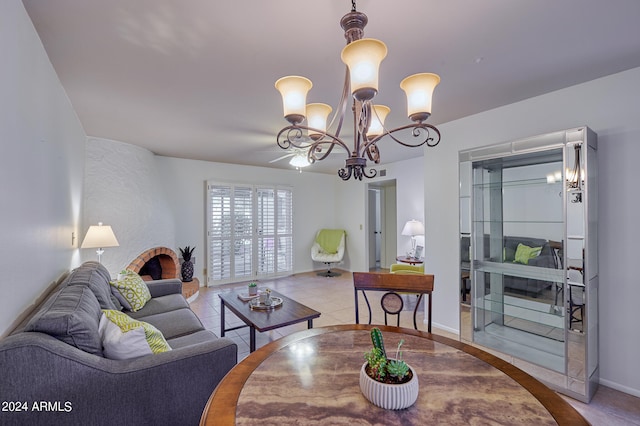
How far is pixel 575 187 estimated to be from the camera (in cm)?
214

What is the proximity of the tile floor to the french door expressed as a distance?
0.31 metres

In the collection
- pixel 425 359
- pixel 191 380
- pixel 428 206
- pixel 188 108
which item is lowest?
pixel 191 380

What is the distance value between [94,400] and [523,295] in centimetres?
311

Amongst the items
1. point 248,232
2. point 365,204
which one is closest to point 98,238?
point 248,232

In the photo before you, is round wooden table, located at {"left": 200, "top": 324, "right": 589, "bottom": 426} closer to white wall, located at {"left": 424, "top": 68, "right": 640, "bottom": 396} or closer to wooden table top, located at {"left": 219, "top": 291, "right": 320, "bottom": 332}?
wooden table top, located at {"left": 219, "top": 291, "right": 320, "bottom": 332}

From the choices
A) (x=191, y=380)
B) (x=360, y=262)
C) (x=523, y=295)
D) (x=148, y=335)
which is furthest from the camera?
(x=360, y=262)

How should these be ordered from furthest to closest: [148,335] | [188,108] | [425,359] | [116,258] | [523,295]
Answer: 1. [116,258]
2. [188,108]
3. [523,295]
4. [148,335]
5. [425,359]

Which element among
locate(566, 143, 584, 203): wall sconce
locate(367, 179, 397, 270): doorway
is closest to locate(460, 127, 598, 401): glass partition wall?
locate(566, 143, 584, 203): wall sconce

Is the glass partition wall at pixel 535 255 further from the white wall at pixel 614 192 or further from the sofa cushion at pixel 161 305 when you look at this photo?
the sofa cushion at pixel 161 305

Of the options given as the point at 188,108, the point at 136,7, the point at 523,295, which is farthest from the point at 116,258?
the point at 523,295

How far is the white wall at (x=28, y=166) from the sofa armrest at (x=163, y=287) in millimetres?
910

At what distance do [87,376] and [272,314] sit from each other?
152cm

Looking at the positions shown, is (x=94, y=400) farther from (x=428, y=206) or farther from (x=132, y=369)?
(x=428, y=206)

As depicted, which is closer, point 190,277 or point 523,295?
point 523,295
